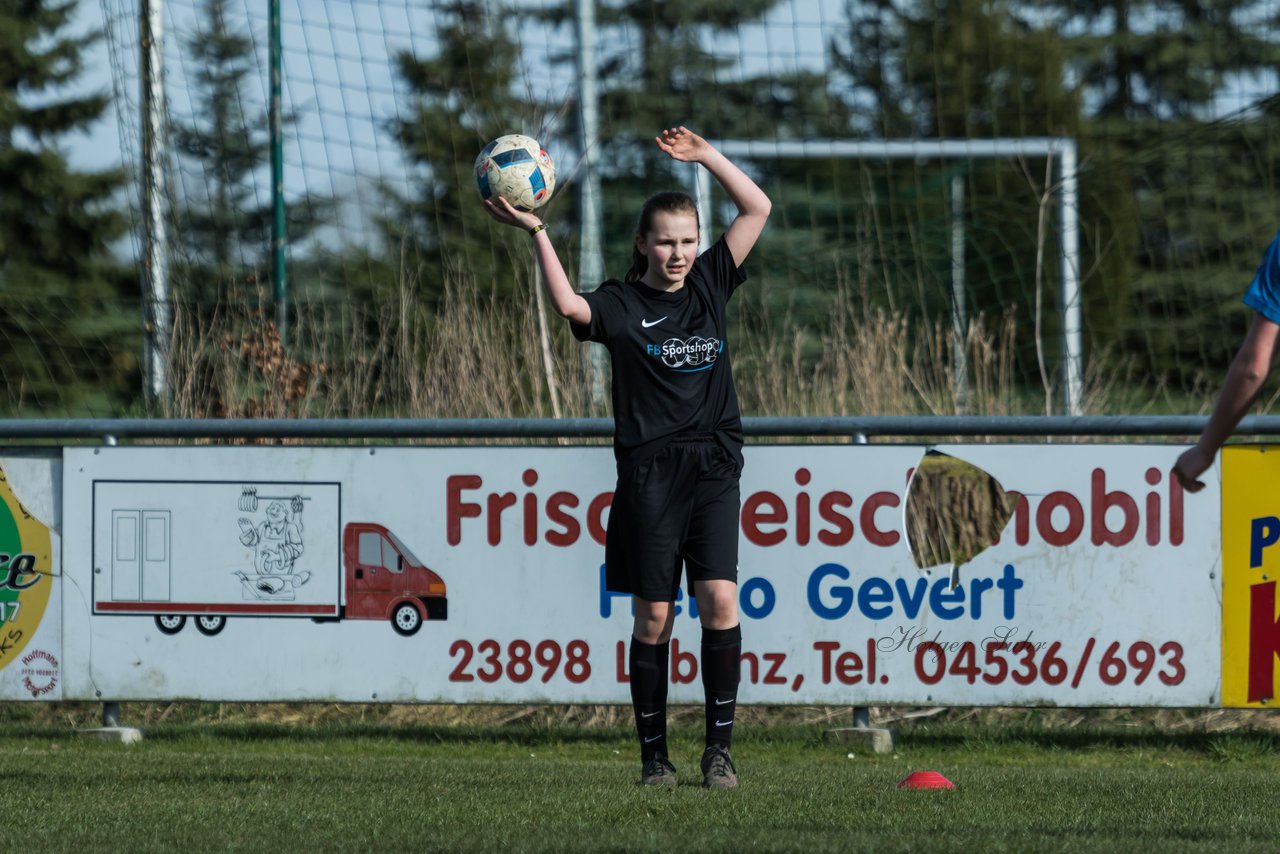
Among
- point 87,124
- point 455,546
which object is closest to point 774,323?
point 455,546

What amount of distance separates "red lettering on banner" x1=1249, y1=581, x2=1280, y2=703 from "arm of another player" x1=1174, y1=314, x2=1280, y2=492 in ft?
11.3

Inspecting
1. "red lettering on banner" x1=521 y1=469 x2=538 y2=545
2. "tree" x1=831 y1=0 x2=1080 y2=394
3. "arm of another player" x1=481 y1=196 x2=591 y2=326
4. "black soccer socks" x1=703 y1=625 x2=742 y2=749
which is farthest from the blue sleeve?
"tree" x1=831 y1=0 x2=1080 y2=394

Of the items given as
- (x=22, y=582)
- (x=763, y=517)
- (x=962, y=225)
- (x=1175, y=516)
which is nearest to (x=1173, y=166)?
(x=962, y=225)

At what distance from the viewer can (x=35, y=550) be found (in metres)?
7.57

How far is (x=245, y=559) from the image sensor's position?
748 cm

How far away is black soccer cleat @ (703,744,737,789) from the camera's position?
5488 millimetres

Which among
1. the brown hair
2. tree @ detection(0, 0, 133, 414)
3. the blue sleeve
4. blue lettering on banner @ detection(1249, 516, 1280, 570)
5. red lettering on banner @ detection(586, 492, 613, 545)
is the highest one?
tree @ detection(0, 0, 133, 414)

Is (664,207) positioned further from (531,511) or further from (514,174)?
(531,511)

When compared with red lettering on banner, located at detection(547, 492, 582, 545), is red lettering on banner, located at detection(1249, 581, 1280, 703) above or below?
below

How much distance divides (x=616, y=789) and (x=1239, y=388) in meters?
2.68

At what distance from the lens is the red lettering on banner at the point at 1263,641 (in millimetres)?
6883

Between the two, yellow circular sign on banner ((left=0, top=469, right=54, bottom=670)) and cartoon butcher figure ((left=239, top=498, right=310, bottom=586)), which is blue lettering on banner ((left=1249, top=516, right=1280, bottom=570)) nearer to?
cartoon butcher figure ((left=239, top=498, right=310, bottom=586))

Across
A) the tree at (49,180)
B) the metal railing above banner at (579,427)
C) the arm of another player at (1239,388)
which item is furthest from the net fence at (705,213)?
the tree at (49,180)

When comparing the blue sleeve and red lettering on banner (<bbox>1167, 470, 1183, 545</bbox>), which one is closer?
the blue sleeve
